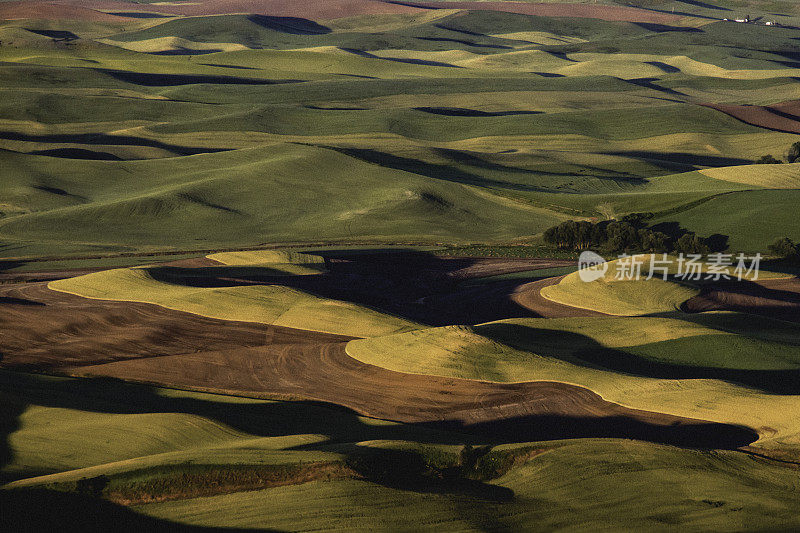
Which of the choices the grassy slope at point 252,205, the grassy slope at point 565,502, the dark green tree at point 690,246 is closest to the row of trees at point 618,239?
the dark green tree at point 690,246

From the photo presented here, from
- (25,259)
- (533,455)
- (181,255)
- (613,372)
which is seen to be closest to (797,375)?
(613,372)

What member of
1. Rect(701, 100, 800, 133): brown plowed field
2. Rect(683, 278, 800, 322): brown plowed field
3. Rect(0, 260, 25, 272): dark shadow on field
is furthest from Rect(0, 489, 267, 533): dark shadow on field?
Rect(701, 100, 800, 133): brown plowed field

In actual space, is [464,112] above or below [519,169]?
above

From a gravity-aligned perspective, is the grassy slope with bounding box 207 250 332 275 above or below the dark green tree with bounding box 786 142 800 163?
below

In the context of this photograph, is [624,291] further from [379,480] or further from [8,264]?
[8,264]

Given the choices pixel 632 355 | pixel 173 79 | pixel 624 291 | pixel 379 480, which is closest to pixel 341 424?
pixel 379 480

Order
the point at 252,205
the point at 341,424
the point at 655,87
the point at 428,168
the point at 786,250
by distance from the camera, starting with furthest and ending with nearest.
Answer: the point at 655,87 → the point at 428,168 → the point at 252,205 → the point at 786,250 → the point at 341,424

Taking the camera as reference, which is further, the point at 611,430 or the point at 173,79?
the point at 173,79

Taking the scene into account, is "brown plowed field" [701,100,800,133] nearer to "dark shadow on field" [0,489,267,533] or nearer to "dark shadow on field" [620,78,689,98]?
"dark shadow on field" [620,78,689,98]
